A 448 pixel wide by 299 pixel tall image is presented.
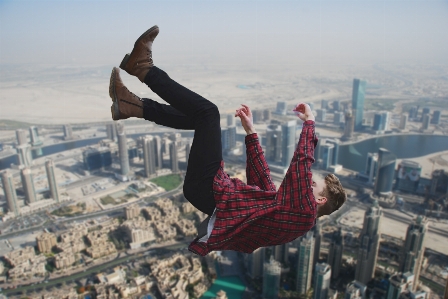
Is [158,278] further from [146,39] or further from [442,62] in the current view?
[442,62]

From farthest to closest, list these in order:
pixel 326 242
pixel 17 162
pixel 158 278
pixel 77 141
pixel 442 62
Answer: pixel 442 62, pixel 77 141, pixel 17 162, pixel 326 242, pixel 158 278

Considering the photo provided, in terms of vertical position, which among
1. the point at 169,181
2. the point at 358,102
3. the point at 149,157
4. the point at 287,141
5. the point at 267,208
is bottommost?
the point at 169,181

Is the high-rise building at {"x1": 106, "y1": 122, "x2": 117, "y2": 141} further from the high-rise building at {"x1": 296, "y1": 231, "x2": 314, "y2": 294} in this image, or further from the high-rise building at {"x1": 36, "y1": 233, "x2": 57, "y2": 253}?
the high-rise building at {"x1": 296, "y1": 231, "x2": 314, "y2": 294}

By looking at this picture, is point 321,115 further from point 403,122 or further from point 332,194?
point 332,194

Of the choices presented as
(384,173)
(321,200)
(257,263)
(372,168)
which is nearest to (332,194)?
(321,200)

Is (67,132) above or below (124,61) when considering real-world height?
below

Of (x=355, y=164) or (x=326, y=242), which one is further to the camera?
(x=355, y=164)

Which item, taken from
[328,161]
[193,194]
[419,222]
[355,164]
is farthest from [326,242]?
[193,194]
